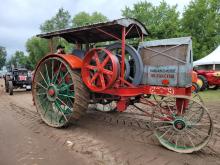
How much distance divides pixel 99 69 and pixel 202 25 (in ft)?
88.2

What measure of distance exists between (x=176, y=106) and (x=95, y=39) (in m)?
3.17

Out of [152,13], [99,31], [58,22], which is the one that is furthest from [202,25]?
[58,22]

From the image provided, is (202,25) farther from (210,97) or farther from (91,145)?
(91,145)

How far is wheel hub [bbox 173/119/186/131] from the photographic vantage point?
14.6 ft

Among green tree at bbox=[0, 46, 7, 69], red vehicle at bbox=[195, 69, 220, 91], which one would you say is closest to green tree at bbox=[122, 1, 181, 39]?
red vehicle at bbox=[195, 69, 220, 91]

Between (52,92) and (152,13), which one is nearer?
(52,92)

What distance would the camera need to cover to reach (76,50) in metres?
6.80

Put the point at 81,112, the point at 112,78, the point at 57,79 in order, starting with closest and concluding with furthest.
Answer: the point at 112,78 → the point at 81,112 → the point at 57,79

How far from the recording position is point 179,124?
177 inches

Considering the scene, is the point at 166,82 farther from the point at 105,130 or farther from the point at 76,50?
the point at 76,50

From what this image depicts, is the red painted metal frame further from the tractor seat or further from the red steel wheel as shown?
the tractor seat

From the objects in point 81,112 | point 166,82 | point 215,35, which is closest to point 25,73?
point 81,112

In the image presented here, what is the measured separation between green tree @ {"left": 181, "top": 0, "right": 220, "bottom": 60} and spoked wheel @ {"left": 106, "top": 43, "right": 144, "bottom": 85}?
23491mm

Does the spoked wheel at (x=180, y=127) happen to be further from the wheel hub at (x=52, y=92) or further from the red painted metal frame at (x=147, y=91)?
the wheel hub at (x=52, y=92)
